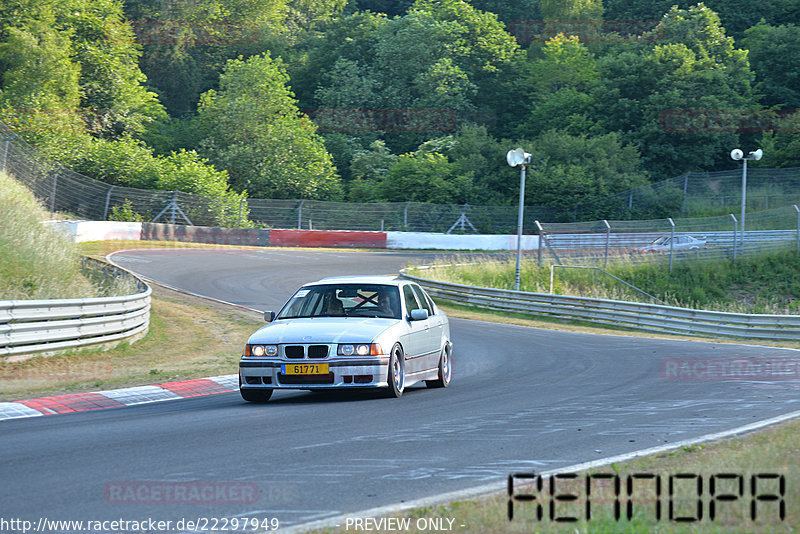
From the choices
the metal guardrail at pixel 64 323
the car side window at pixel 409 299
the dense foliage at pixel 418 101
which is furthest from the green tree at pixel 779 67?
the car side window at pixel 409 299

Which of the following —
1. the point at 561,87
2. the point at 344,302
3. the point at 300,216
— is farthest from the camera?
the point at 561,87

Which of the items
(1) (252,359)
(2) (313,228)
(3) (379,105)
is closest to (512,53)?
(3) (379,105)

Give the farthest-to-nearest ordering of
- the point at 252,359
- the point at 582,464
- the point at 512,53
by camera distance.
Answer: the point at 512,53 < the point at 252,359 < the point at 582,464

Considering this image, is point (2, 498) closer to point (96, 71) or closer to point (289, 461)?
point (289, 461)

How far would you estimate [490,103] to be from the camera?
3054 inches

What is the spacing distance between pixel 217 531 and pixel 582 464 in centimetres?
292

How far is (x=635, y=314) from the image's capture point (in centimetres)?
2670

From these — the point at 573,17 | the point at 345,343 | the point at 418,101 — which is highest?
the point at 573,17

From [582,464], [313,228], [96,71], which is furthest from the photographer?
[96,71]

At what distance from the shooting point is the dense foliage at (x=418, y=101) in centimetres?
5925

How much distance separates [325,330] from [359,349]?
55 centimetres

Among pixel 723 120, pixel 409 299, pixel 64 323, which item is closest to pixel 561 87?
pixel 723 120

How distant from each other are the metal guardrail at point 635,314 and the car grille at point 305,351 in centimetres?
1688

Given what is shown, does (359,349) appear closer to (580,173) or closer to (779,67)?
(580,173)
